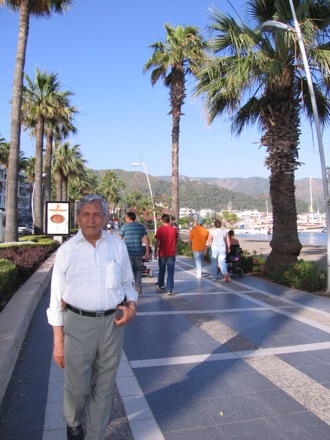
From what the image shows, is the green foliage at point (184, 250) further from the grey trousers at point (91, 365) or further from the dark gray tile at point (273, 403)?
the grey trousers at point (91, 365)

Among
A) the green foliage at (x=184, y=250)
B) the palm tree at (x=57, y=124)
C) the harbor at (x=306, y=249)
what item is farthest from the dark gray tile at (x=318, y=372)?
the palm tree at (x=57, y=124)

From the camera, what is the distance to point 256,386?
3.69 m

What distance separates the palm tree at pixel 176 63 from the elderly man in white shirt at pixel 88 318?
61.7 ft

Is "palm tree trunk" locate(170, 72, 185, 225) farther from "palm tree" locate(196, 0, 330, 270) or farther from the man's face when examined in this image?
the man's face

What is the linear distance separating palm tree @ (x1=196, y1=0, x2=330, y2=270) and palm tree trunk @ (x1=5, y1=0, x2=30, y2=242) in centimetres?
672

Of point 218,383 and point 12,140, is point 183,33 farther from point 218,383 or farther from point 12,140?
point 218,383

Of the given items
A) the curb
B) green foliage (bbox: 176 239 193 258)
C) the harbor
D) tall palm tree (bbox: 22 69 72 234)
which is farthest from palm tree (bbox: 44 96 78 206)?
the curb

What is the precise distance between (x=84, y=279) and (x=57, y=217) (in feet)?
50.2

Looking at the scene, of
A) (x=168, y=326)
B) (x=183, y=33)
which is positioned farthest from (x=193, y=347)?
(x=183, y=33)

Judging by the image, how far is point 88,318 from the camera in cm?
246

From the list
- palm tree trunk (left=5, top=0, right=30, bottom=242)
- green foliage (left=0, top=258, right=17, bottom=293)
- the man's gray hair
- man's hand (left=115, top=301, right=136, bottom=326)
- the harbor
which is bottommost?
the harbor

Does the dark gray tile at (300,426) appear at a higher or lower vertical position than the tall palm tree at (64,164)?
lower

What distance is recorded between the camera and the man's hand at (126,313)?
254 cm

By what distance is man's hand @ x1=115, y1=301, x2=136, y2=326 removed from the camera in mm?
2536
